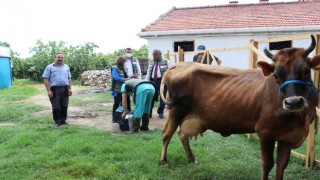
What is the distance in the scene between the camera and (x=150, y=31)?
17219 millimetres

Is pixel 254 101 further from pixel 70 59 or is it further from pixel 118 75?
pixel 70 59

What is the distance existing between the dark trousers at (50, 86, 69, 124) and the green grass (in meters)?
0.72

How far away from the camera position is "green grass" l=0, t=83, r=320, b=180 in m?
4.69

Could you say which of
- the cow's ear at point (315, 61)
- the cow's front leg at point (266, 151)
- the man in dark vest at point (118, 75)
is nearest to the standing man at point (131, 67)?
the man in dark vest at point (118, 75)

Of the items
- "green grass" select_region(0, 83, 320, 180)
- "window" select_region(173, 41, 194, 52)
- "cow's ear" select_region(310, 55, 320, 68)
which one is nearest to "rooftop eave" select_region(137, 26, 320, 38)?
"window" select_region(173, 41, 194, 52)

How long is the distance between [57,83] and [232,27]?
34.2 feet

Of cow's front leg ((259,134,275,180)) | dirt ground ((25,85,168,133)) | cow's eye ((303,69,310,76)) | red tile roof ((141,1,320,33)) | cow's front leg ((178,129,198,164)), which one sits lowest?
dirt ground ((25,85,168,133))

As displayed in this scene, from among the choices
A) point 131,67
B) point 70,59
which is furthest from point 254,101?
point 70,59

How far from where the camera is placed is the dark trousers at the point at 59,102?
26.1ft

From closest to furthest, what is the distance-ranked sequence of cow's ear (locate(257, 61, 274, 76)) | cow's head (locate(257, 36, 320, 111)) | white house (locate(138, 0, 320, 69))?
1. cow's head (locate(257, 36, 320, 111))
2. cow's ear (locate(257, 61, 274, 76))
3. white house (locate(138, 0, 320, 69))

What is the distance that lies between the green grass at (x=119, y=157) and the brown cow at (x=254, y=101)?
15.2 inches

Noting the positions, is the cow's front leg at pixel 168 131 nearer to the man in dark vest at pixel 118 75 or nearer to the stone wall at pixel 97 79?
the man in dark vest at pixel 118 75

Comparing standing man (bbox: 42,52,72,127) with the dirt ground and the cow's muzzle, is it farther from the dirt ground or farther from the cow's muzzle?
the cow's muzzle

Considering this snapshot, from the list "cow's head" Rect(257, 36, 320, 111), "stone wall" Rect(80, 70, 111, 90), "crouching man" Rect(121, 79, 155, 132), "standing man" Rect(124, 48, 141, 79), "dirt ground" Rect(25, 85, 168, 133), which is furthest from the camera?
"stone wall" Rect(80, 70, 111, 90)
